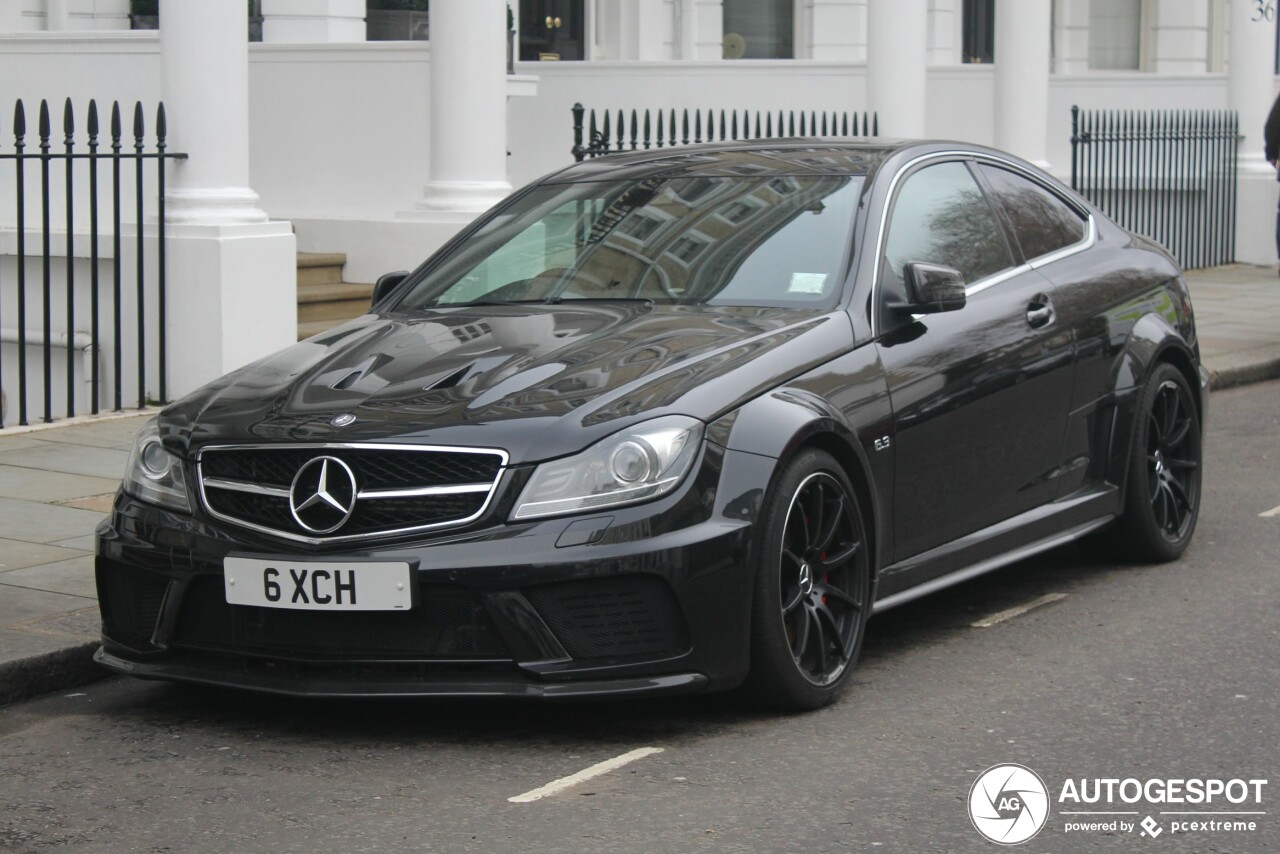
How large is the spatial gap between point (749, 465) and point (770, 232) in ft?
4.17

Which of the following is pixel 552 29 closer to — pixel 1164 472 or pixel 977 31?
pixel 977 31

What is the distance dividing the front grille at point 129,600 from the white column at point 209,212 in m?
4.87

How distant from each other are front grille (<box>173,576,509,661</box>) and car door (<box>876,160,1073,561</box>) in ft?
4.82

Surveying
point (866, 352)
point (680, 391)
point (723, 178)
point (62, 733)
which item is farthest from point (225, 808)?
point (723, 178)

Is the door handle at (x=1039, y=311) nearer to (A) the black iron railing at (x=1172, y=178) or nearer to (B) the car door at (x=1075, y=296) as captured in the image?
(B) the car door at (x=1075, y=296)

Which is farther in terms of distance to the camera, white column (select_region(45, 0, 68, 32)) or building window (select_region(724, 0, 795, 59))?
building window (select_region(724, 0, 795, 59))

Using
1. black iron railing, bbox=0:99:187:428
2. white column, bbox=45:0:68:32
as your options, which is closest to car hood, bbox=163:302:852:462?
black iron railing, bbox=0:99:187:428

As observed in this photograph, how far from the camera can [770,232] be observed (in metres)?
5.98

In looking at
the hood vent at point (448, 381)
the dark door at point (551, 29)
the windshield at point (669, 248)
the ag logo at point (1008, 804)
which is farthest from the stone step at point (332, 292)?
the ag logo at point (1008, 804)

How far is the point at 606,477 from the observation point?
4.75 meters

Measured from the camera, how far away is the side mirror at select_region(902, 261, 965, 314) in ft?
18.6

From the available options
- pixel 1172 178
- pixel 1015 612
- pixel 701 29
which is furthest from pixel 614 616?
pixel 701 29

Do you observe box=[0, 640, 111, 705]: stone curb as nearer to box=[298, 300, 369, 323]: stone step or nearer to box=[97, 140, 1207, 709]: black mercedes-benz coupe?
box=[97, 140, 1207, 709]: black mercedes-benz coupe

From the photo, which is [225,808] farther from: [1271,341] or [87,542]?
[1271,341]
